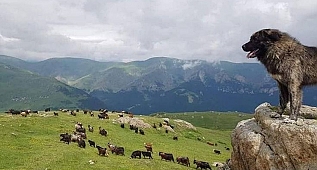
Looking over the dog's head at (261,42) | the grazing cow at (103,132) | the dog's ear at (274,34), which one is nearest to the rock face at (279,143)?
the dog's head at (261,42)

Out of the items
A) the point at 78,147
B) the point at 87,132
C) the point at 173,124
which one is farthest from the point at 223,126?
the point at 78,147

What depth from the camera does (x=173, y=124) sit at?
91375 mm

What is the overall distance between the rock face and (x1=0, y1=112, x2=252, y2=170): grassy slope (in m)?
16.4

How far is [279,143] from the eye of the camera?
71.9ft

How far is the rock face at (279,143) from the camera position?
68.4ft

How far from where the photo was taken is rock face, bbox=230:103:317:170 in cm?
2084

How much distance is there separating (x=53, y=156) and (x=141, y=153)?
13.3 metres

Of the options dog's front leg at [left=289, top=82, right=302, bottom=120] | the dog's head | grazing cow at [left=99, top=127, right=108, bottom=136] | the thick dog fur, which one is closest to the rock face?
the thick dog fur

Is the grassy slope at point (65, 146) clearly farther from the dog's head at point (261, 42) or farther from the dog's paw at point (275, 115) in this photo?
the dog's head at point (261, 42)

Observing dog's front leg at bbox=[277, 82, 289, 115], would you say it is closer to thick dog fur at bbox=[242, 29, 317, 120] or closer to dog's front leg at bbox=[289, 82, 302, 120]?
thick dog fur at bbox=[242, 29, 317, 120]

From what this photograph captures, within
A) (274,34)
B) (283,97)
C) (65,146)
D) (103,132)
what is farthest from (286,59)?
(103,132)

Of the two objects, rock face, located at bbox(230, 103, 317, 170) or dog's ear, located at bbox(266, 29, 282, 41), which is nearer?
dog's ear, located at bbox(266, 29, 282, 41)

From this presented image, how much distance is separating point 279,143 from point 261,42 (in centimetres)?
625

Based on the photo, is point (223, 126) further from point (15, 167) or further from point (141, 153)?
point (15, 167)
